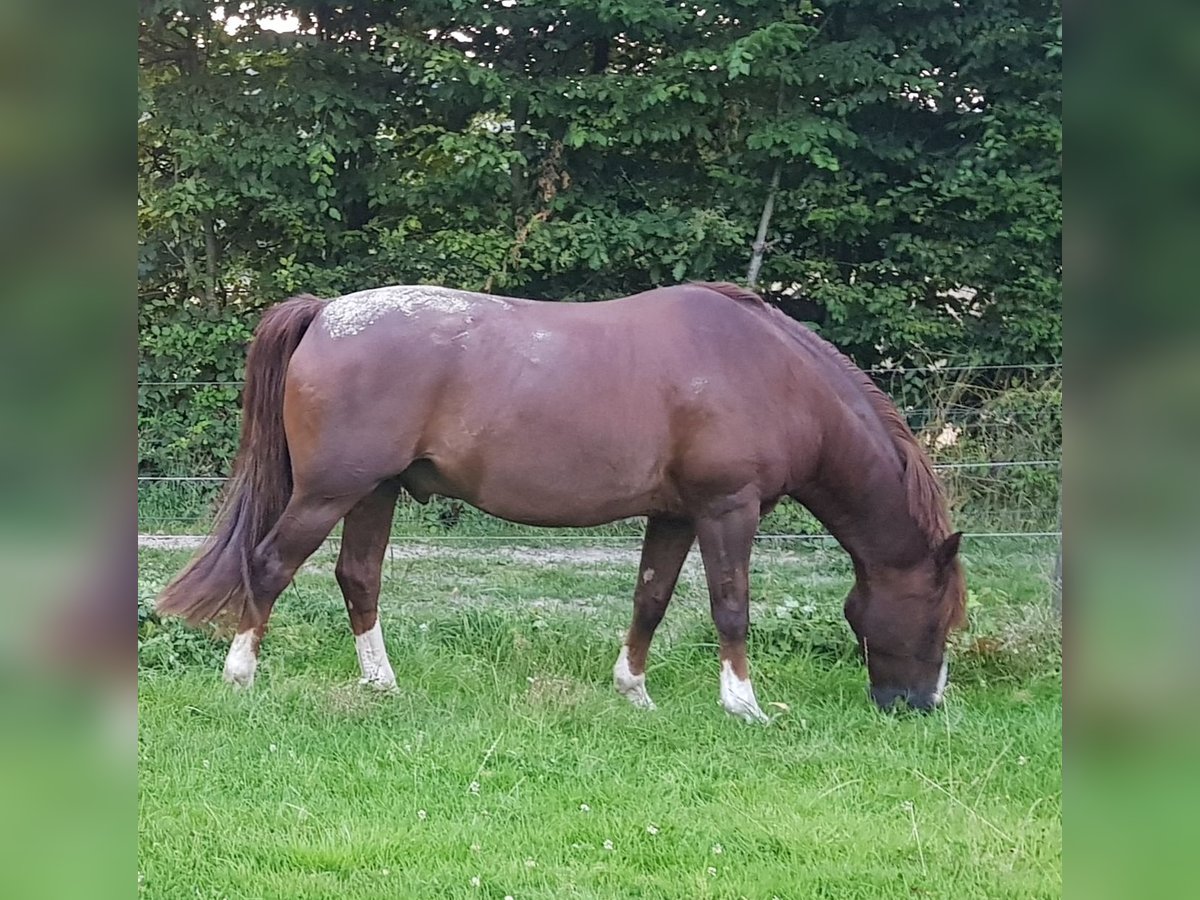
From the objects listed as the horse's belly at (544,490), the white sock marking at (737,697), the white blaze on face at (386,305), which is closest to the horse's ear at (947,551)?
the white sock marking at (737,697)

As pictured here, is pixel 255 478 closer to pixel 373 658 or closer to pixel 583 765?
pixel 373 658

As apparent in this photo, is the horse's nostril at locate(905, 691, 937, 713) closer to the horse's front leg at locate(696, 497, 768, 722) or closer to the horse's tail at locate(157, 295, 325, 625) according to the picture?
the horse's front leg at locate(696, 497, 768, 722)

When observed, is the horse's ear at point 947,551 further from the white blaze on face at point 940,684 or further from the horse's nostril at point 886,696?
the horse's nostril at point 886,696

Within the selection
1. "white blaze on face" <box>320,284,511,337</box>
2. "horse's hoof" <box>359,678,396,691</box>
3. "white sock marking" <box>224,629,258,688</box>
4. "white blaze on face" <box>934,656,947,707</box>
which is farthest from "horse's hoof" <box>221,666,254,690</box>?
"white blaze on face" <box>934,656,947,707</box>

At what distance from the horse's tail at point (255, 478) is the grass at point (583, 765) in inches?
15.8

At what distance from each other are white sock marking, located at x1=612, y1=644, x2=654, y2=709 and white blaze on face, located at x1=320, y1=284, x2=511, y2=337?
1447 mm

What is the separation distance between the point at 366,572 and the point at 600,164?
4111 mm

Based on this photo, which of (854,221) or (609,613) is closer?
(609,613)

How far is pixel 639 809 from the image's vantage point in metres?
2.65

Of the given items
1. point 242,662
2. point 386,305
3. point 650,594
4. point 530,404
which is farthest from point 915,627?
point 242,662
